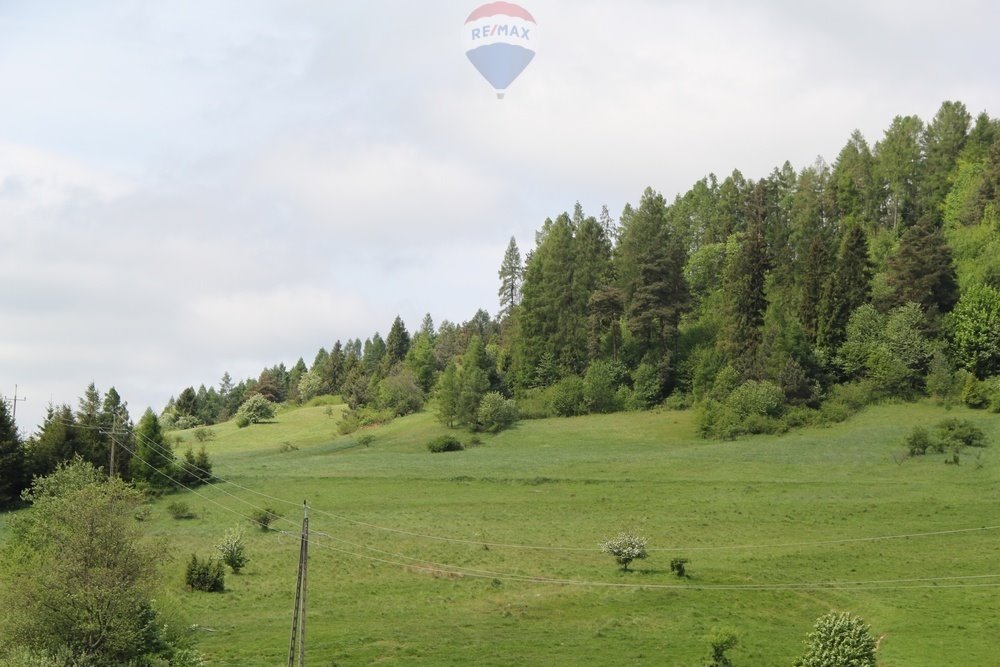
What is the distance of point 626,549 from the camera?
6506 centimetres

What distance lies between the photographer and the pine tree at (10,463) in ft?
298

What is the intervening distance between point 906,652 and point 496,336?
147517 mm

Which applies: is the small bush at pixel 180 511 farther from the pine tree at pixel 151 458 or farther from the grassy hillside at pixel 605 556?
the pine tree at pixel 151 458

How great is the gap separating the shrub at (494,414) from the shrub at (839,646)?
79.8 metres

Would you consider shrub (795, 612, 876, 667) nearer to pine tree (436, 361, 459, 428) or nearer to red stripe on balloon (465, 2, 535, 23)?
red stripe on balloon (465, 2, 535, 23)

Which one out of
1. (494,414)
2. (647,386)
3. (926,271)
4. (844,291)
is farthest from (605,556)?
A: (926,271)

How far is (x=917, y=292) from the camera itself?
12100cm

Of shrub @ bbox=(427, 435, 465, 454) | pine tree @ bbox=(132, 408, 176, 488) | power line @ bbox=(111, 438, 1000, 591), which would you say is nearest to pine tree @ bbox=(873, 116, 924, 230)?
shrub @ bbox=(427, 435, 465, 454)

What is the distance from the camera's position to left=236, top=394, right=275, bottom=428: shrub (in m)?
176

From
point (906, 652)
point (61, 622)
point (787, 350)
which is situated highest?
point (787, 350)

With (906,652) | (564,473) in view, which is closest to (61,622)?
(906,652)

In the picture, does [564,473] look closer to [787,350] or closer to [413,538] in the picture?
[413,538]

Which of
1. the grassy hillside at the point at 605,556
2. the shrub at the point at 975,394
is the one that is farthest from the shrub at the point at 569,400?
the shrub at the point at 975,394

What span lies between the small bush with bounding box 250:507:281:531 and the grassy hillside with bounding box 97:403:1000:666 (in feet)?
4.09
